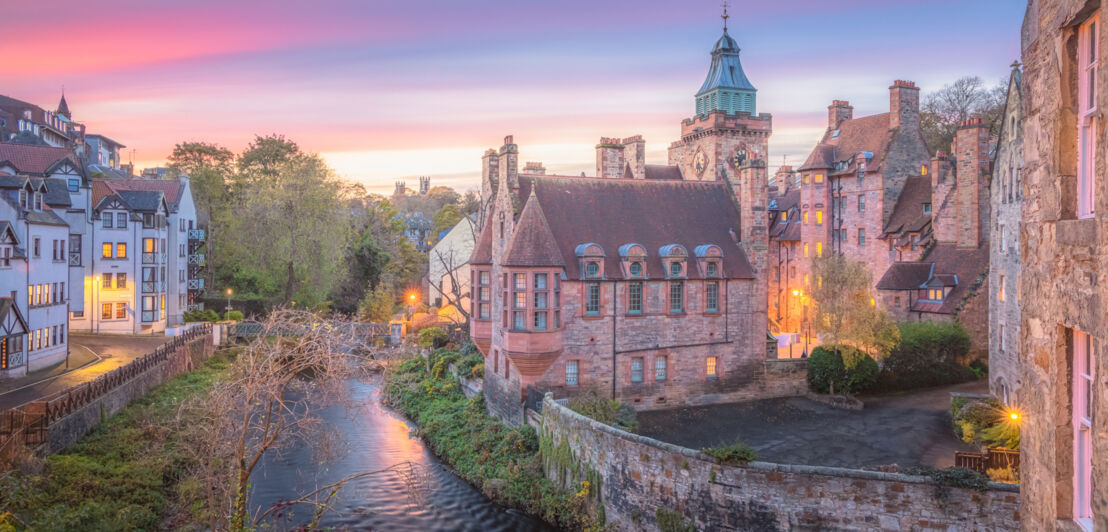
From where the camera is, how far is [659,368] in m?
29.6

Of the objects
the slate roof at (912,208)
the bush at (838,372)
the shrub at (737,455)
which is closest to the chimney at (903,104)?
the slate roof at (912,208)

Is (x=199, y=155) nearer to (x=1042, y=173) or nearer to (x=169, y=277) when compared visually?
(x=169, y=277)

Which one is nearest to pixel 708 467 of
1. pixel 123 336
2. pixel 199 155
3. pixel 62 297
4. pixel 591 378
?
pixel 591 378

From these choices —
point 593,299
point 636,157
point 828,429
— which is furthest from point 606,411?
point 636,157

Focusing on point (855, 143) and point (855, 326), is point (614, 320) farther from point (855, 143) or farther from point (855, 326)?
point (855, 143)

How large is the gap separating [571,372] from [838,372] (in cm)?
1185

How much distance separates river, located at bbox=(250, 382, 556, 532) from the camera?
72.5 feet

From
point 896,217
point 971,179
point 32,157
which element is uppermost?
point 32,157

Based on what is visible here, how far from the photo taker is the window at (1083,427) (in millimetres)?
5258

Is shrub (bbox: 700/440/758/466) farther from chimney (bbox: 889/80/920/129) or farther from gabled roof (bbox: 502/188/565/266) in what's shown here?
chimney (bbox: 889/80/920/129)

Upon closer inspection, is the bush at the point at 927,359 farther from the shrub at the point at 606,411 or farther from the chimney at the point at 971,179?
the shrub at the point at 606,411

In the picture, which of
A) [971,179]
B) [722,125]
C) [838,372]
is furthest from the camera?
[722,125]

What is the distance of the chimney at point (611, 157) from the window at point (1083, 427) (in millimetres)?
30936

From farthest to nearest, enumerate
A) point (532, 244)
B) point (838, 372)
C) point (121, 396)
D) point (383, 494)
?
point (838, 372), point (121, 396), point (532, 244), point (383, 494)
